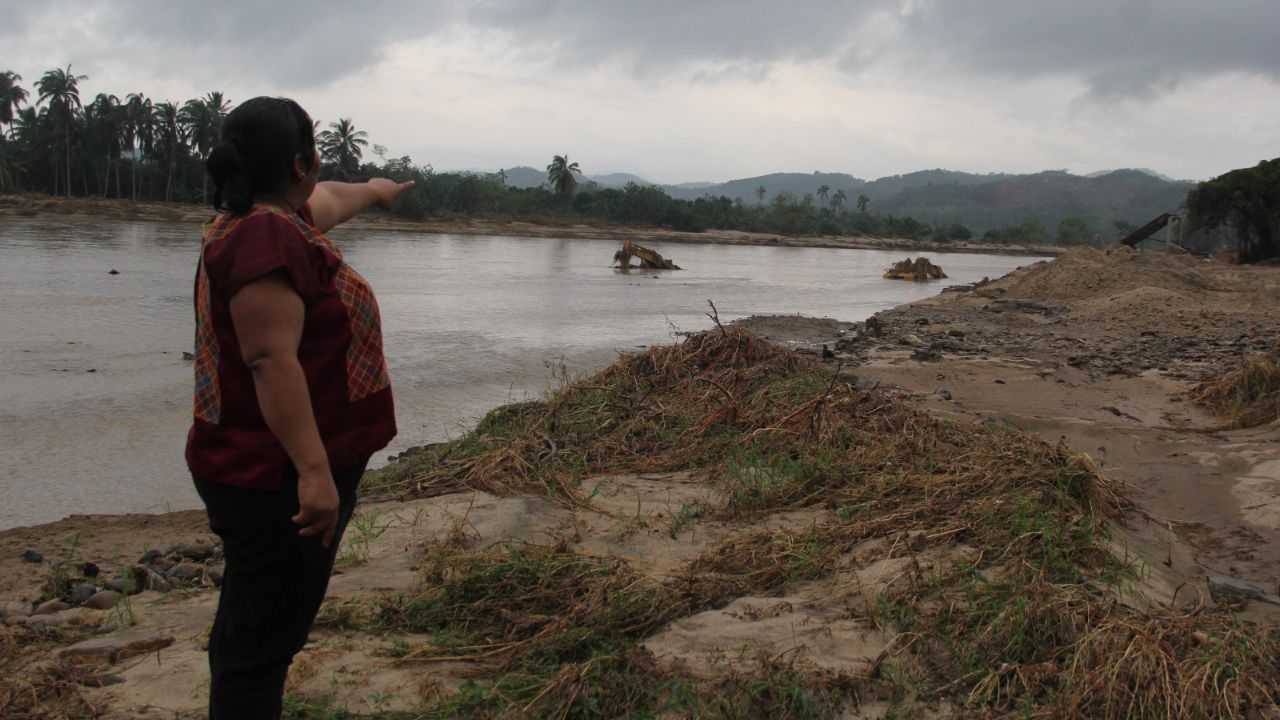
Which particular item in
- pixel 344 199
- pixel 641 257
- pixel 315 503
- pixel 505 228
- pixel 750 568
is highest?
pixel 505 228

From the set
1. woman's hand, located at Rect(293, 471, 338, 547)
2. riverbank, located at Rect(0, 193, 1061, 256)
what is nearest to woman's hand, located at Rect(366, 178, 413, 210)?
woman's hand, located at Rect(293, 471, 338, 547)

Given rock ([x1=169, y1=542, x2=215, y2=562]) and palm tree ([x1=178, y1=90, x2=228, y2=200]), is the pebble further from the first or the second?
palm tree ([x1=178, y1=90, x2=228, y2=200])

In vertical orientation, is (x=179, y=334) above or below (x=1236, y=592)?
below

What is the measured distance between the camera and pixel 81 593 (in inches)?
131

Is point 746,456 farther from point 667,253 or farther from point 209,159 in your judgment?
point 667,253

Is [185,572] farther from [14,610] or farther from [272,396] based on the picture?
[272,396]

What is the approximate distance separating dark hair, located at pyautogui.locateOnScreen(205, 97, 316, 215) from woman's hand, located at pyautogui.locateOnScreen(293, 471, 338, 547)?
0.54 meters

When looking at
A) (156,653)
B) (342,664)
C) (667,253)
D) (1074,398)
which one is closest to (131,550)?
(156,653)

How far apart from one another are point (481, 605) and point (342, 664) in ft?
1.63

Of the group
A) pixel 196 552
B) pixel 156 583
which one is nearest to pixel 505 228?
pixel 196 552

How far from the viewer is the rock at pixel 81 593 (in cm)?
329

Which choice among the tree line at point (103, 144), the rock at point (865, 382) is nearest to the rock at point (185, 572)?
the rock at point (865, 382)

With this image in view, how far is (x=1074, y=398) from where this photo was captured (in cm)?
748

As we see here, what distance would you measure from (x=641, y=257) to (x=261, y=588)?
2821cm
